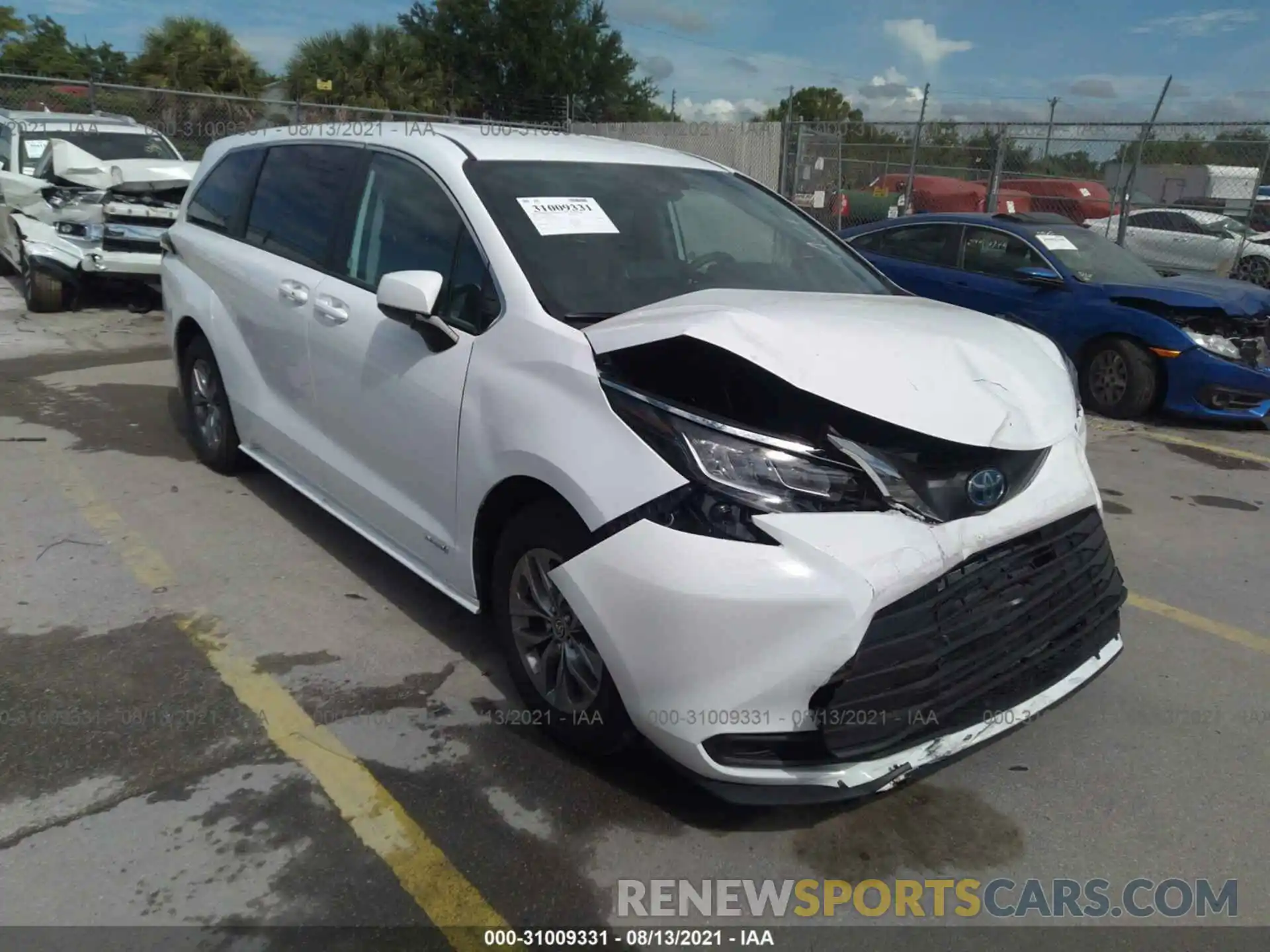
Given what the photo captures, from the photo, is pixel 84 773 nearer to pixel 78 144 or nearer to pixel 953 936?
pixel 953 936

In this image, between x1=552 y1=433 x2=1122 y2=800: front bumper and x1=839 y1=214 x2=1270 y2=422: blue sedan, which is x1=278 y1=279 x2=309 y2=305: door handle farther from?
x1=839 y1=214 x2=1270 y2=422: blue sedan

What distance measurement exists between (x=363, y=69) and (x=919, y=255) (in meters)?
28.9

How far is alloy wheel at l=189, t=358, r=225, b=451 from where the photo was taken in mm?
5230

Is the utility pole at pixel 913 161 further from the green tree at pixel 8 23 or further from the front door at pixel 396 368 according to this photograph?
the green tree at pixel 8 23

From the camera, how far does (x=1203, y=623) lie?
4168 millimetres

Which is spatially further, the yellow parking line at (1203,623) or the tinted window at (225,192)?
the tinted window at (225,192)

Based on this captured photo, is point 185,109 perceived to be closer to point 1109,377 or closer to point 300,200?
point 300,200

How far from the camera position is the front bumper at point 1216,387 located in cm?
729

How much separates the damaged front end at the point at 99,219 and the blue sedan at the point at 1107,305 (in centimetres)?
703

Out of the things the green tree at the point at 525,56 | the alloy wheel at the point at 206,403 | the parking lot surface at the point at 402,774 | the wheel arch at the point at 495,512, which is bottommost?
the parking lot surface at the point at 402,774

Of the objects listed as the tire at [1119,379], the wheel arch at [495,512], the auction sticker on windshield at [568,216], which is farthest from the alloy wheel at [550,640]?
the tire at [1119,379]

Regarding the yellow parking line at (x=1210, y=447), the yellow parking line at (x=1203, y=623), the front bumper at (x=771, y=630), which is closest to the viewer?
the front bumper at (x=771, y=630)

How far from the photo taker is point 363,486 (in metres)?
3.83

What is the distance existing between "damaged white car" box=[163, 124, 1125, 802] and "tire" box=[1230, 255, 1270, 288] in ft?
45.5
